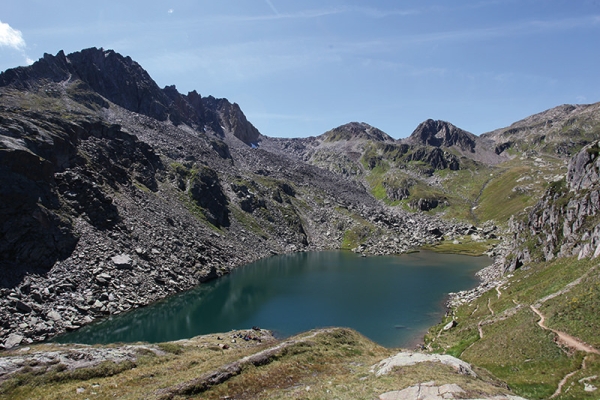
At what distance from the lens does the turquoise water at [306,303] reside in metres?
61.4

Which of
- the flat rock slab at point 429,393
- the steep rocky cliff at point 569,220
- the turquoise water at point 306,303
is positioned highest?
the steep rocky cliff at point 569,220

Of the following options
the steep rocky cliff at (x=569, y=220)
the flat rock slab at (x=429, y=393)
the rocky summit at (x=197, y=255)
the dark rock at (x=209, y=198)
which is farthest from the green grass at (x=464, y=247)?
the flat rock slab at (x=429, y=393)

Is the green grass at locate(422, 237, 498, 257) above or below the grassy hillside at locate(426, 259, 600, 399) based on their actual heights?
below

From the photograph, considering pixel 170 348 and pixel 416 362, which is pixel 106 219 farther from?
pixel 416 362

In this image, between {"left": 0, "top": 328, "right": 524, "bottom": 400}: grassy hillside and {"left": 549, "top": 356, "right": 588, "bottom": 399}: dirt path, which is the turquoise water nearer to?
{"left": 549, "top": 356, "right": 588, "bottom": 399}: dirt path

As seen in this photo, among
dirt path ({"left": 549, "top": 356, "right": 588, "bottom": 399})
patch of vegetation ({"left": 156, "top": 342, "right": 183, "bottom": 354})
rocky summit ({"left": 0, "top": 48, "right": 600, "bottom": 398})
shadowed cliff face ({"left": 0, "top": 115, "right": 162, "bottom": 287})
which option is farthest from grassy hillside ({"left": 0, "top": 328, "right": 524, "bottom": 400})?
shadowed cliff face ({"left": 0, "top": 115, "right": 162, "bottom": 287})


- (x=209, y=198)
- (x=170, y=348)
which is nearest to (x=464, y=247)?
(x=209, y=198)

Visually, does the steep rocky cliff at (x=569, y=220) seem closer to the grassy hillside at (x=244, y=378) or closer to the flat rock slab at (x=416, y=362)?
the flat rock slab at (x=416, y=362)

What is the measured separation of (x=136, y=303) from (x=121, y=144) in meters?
82.8

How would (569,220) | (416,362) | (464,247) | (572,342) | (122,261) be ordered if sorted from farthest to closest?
(464,247) < (122,261) < (569,220) < (572,342) < (416,362)

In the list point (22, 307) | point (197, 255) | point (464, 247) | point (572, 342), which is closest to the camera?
point (572, 342)

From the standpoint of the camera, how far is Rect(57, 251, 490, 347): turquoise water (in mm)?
61406

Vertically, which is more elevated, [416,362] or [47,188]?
[47,188]

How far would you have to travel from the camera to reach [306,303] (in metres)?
81.0
